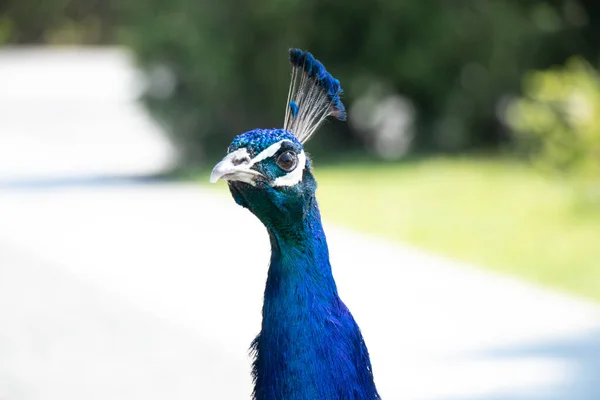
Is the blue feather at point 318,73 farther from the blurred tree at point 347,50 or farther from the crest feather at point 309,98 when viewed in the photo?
the blurred tree at point 347,50

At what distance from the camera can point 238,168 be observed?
81.8 inches

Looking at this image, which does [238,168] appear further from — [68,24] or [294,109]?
[68,24]

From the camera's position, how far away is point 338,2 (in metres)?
13.1

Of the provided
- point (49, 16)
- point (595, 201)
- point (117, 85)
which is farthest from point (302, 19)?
point (49, 16)

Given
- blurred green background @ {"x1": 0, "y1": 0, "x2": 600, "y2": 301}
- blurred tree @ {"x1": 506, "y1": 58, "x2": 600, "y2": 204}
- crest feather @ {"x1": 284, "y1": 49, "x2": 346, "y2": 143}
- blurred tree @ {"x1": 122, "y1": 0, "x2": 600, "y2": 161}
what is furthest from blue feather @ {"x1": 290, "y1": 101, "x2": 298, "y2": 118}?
blurred tree @ {"x1": 122, "y1": 0, "x2": 600, "y2": 161}

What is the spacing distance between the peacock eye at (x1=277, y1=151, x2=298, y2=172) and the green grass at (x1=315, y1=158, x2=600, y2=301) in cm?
Answer: 441

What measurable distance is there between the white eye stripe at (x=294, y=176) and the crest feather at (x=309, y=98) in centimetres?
19

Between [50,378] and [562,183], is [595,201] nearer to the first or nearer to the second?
[562,183]

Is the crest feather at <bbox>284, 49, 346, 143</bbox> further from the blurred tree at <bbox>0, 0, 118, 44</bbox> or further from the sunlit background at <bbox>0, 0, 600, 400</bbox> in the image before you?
the blurred tree at <bbox>0, 0, 118, 44</bbox>

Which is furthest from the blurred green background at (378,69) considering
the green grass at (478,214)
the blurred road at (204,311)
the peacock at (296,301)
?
the peacock at (296,301)

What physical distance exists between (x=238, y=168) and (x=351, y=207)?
24.7 feet

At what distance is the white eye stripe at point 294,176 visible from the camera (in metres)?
2.16

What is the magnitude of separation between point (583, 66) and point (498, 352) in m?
8.20

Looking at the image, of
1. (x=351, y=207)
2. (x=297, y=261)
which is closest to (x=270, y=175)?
(x=297, y=261)
